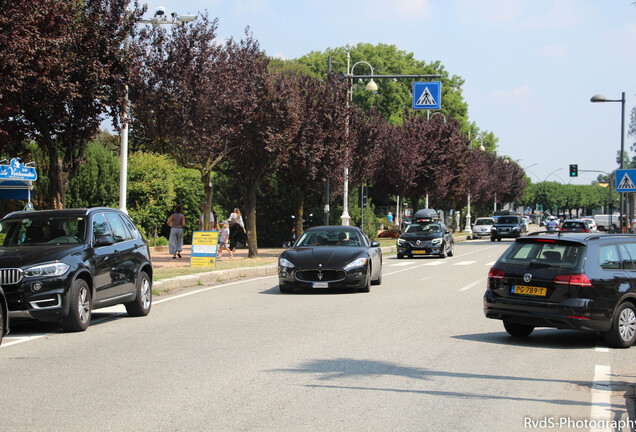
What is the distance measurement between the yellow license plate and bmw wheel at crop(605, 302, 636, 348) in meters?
0.91

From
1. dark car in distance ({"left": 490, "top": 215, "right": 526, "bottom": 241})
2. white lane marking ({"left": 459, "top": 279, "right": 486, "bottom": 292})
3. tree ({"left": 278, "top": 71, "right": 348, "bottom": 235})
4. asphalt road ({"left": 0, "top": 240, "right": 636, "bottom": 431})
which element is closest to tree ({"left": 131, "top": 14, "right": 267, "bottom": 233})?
tree ({"left": 278, "top": 71, "right": 348, "bottom": 235})

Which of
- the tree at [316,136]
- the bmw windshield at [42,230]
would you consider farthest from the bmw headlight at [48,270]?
the tree at [316,136]

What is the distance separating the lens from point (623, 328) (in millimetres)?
10453

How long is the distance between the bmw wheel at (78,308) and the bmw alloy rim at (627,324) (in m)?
7.13

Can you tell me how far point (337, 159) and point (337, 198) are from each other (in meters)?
11.2

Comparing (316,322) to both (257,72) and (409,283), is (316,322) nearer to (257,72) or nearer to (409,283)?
(409,283)

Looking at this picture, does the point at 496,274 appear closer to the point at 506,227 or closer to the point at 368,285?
the point at 368,285

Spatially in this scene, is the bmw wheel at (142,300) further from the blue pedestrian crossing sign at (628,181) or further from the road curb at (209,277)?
the blue pedestrian crossing sign at (628,181)

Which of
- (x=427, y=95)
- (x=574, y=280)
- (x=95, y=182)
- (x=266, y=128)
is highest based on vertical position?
(x=427, y=95)

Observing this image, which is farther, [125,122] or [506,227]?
[506,227]

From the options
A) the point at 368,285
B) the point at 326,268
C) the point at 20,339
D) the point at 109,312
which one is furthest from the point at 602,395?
the point at 368,285

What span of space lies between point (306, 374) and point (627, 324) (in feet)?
15.3

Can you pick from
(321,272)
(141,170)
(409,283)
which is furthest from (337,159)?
(321,272)

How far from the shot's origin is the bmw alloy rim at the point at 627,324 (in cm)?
1041
